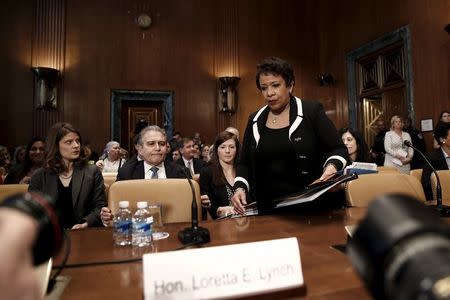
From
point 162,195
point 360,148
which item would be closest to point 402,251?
point 162,195

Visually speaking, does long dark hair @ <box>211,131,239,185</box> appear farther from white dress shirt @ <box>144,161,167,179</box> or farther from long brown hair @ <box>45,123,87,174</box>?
long brown hair @ <box>45,123,87,174</box>

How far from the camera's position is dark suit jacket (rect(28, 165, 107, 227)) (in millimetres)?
2156

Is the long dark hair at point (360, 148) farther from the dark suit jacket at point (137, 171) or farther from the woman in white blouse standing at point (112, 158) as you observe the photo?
the woman in white blouse standing at point (112, 158)

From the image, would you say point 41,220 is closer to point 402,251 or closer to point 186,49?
point 402,251

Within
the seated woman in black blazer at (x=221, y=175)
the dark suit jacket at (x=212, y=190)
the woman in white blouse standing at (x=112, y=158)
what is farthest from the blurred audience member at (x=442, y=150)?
the woman in white blouse standing at (x=112, y=158)

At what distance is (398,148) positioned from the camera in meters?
4.54

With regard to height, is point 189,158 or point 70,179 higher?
point 189,158

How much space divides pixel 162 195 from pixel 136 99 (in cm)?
538

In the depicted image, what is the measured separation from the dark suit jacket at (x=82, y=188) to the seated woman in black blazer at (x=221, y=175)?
0.77 meters

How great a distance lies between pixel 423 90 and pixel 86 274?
577 centimetres

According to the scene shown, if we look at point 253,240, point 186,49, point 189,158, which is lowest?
point 253,240

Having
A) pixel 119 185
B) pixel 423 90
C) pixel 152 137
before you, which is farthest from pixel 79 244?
pixel 423 90

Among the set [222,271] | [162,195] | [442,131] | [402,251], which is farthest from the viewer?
[442,131]

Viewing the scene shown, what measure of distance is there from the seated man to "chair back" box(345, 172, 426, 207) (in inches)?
49.2
